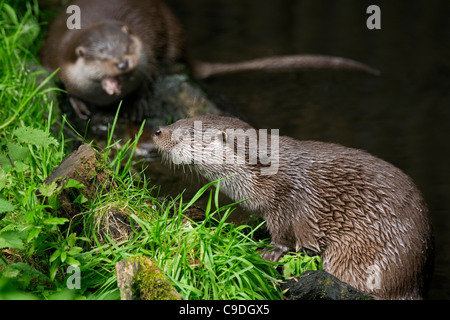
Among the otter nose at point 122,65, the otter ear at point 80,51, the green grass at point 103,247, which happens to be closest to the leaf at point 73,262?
the green grass at point 103,247

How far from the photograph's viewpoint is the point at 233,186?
3014mm

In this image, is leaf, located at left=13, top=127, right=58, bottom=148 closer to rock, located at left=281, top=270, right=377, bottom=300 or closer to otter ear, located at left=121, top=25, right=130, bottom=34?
rock, located at left=281, top=270, right=377, bottom=300

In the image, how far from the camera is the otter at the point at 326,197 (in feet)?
9.12

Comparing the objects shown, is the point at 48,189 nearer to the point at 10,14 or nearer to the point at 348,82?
the point at 10,14

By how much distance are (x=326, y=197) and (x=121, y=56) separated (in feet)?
7.15

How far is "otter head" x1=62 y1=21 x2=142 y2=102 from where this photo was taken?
4469 millimetres

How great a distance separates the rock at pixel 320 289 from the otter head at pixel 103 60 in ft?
8.15

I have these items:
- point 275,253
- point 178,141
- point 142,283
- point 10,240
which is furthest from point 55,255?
point 275,253

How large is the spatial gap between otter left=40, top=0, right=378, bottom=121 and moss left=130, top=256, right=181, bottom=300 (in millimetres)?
2461

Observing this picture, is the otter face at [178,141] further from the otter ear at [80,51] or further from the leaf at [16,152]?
the otter ear at [80,51]

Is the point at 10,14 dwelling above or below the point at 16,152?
above

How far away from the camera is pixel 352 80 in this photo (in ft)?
19.1
